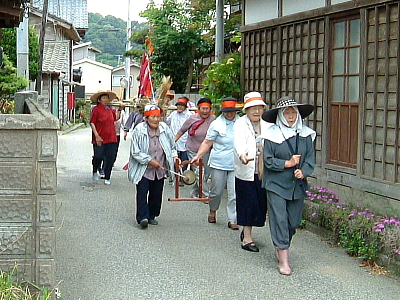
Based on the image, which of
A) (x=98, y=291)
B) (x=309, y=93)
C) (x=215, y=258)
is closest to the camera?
(x=98, y=291)

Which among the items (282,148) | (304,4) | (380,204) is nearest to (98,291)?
(282,148)

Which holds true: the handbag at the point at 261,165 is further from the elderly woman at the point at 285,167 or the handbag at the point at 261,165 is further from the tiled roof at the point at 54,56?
the tiled roof at the point at 54,56

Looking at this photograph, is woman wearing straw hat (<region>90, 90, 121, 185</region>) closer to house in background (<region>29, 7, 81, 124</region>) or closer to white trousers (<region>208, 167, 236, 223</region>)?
white trousers (<region>208, 167, 236, 223</region>)

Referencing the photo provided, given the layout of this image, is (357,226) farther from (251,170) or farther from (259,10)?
(259,10)

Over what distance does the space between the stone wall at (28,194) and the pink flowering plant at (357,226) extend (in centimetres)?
358

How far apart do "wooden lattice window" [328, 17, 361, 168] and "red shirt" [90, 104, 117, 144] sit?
15.8 ft

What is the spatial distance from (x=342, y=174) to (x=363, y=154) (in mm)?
683

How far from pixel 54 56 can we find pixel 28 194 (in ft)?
111

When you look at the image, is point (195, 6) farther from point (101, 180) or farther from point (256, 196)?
point (256, 196)

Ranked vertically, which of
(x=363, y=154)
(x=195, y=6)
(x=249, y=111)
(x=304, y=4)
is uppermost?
(x=195, y=6)

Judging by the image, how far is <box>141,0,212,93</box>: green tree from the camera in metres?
25.9

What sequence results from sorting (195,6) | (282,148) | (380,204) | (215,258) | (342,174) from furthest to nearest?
1. (195,6)
2. (342,174)
3. (380,204)
4. (215,258)
5. (282,148)

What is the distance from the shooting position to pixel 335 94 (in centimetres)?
1041

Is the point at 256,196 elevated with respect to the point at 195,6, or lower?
lower
